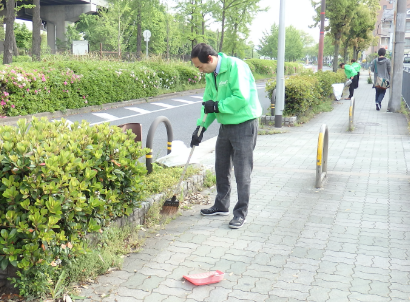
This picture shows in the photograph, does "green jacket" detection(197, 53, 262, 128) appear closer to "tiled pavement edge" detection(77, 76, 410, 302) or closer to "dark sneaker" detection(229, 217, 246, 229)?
"dark sneaker" detection(229, 217, 246, 229)

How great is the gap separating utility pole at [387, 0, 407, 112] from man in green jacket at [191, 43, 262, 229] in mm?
12004

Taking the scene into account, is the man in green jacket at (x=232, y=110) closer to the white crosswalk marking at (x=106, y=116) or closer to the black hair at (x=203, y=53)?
the black hair at (x=203, y=53)

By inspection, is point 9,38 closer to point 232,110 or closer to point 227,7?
point 227,7

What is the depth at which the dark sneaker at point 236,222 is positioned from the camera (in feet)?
15.4

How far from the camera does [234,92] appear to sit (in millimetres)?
4363

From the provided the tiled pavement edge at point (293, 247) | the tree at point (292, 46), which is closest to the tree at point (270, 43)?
the tree at point (292, 46)

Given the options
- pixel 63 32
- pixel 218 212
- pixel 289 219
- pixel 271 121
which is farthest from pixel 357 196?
pixel 63 32

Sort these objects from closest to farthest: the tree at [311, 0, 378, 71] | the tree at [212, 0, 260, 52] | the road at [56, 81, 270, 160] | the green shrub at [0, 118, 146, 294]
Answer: the green shrub at [0, 118, 146, 294], the road at [56, 81, 270, 160], the tree at [311, 0, 378, 71], the tree at [212, 0, 260, 52]

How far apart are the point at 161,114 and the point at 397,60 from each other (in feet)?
25.9

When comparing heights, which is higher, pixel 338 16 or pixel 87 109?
pixel 338 16

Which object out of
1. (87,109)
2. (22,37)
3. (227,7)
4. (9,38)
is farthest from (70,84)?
(22,37)

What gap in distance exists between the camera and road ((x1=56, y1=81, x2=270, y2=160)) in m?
11.0

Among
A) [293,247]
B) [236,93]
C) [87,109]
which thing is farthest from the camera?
[87,109]

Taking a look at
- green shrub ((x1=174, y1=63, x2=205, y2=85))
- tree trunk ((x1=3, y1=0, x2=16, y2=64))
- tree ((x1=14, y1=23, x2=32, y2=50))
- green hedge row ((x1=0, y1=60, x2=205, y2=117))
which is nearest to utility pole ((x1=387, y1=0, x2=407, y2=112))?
green hedge row ((x1=0, y1=60, x2=205, y2=117))
